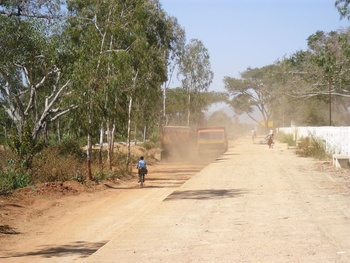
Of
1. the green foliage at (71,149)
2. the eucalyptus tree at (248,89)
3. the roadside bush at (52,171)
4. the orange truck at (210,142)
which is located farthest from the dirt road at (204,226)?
the eucalyptus tree at (248,89)

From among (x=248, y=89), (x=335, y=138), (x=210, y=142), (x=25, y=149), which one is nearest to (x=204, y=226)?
(x=25, y=149)

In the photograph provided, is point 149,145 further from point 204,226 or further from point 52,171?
point 204,226

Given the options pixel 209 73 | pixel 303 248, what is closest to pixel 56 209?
pixel 303 248

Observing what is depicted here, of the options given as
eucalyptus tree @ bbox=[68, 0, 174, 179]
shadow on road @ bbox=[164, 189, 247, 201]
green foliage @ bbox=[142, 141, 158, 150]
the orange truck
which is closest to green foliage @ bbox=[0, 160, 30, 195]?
eucalyptus tree @ bbox=[68, 0, 174, 179]

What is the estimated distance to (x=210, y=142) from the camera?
146ft

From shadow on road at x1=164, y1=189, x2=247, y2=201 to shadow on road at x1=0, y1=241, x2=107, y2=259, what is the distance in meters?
5.11

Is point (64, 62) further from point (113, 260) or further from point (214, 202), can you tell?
point (113, 260)

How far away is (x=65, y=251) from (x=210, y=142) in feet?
112

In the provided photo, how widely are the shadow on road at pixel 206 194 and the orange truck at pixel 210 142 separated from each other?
26221mm

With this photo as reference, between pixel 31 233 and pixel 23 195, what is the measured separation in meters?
5.04

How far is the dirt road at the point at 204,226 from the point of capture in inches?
333

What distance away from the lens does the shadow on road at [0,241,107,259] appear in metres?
10.3

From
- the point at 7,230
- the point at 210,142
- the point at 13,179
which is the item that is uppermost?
the point at 210,142

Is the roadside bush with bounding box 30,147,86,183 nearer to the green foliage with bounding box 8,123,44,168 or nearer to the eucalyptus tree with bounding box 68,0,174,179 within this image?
the green foliage with bounding box 8,123,44,168
